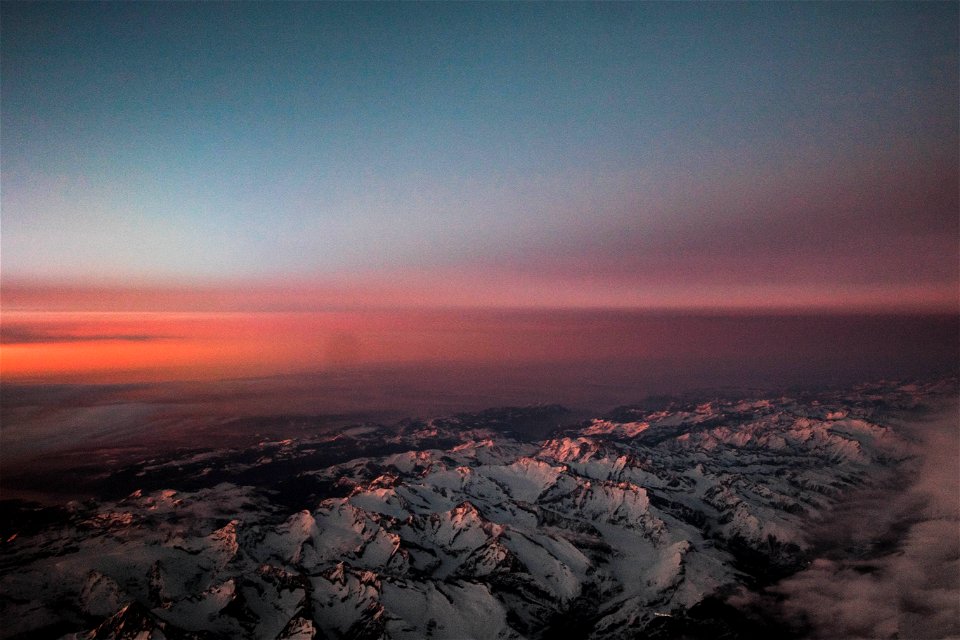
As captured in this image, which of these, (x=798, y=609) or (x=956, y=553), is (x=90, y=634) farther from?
(x=956, y=553)

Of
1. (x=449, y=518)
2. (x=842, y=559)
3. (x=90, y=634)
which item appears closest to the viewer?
(x=90, y=634)

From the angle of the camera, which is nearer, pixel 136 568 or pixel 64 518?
pixel 136 568

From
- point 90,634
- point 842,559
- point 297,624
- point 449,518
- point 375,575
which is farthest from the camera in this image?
point 449,518

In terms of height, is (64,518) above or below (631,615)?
above

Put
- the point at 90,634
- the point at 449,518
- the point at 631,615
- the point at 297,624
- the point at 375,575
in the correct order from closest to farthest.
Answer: the point at 90,634
the point at 297,624
the point at 375,575
the point at 631,615
the point at 449,518

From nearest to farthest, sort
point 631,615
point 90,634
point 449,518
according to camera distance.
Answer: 1. point 90,634
2. point 631,615
3. point 449,518

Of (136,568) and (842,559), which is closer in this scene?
(136,568)

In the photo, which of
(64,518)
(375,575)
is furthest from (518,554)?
(64,518)

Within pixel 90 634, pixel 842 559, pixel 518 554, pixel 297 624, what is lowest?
pixel 842 559

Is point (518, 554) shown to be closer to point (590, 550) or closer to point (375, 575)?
point (590, 550)

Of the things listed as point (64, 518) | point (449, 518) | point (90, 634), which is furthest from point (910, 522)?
point (64, 518)
